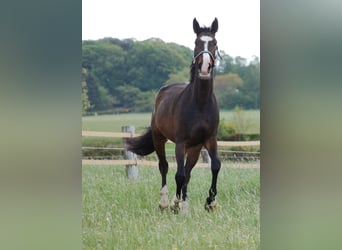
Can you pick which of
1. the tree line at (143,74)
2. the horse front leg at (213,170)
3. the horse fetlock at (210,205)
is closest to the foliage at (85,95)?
the tree line at (143,74)

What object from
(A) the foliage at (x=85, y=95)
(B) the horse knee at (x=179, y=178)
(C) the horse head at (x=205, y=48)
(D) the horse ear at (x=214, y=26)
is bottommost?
(B) the horse knee at (x=179, y=178)

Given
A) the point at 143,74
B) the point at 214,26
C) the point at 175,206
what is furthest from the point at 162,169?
the point at 214,26

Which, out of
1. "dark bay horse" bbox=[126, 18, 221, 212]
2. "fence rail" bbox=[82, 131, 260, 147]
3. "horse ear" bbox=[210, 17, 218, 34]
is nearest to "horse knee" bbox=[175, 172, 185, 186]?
"dark bay horse" bbox=[126, 18, 221, 212]

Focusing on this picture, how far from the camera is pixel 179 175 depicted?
8.86 ft

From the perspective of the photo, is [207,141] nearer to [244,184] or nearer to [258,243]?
[244,184]

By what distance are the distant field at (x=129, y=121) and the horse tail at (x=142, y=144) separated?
4 cm

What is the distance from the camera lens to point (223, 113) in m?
2.70

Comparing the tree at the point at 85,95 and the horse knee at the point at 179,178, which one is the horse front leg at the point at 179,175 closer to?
the horse knee at the point at 179,178

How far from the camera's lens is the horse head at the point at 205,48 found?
8.70ft

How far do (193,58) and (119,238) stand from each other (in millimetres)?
1012
